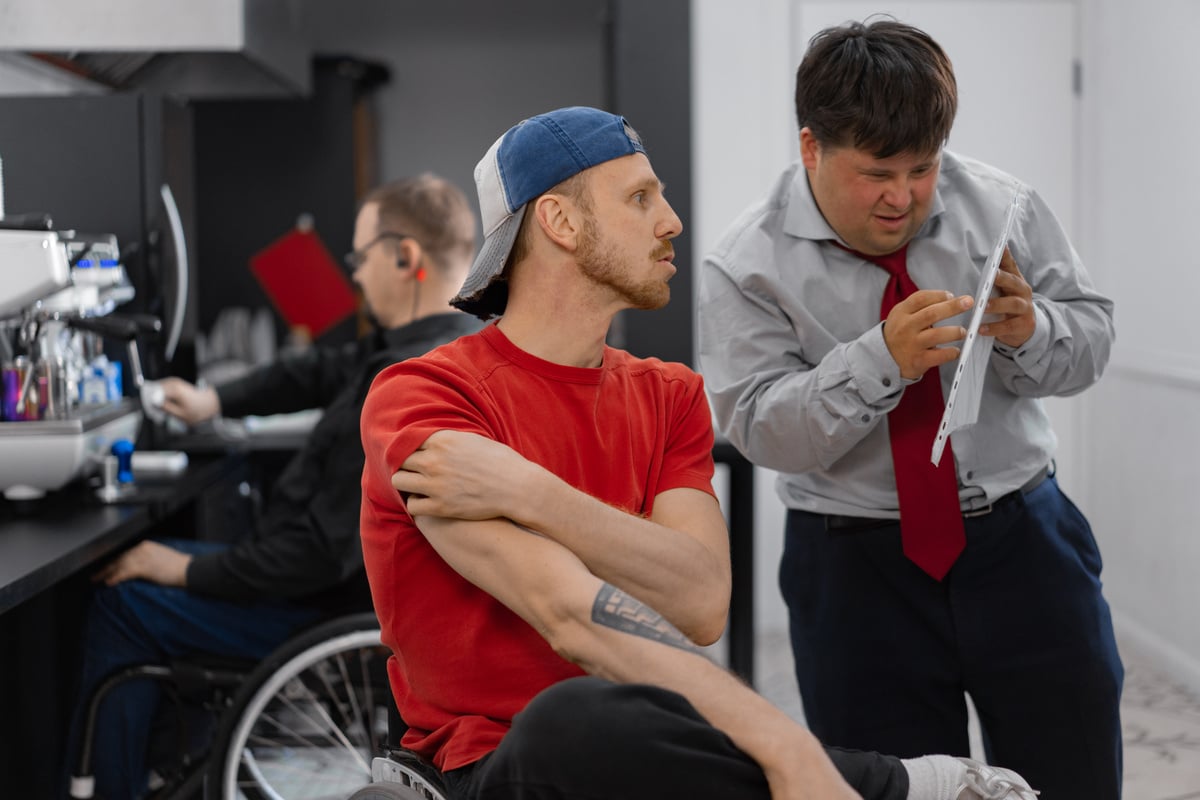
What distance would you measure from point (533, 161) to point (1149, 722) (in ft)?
8.43

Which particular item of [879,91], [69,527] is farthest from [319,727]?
[879,91]

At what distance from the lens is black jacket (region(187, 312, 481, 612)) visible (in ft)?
7.72

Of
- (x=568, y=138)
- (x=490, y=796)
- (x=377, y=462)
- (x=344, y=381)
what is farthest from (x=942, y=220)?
(x=344, y=381)

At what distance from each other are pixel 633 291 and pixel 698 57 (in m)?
2.62

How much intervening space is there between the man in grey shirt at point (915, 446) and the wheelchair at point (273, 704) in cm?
82

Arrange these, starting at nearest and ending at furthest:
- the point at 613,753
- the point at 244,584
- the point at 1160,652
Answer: the point at 613,753, the point at 244,584, the point at 1160,652

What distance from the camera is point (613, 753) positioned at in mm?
1196

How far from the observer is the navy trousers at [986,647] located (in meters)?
1.70

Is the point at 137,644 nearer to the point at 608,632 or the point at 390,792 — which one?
the point at 390,792

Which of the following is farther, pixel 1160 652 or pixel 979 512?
pixel 1160 652

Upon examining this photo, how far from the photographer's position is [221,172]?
564 cm

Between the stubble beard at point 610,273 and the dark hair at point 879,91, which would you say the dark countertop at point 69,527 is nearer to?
the stubble beard at point 610,273

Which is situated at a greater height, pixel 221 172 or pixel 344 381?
pixel 221 172

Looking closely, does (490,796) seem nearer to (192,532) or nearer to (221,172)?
(192,532)
